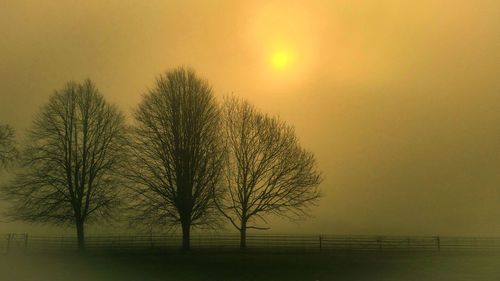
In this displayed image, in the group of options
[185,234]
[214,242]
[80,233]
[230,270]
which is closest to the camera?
[230,270]

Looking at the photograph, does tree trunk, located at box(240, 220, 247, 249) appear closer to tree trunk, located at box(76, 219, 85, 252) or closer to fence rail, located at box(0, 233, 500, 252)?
Result: fence rail, located at box(0, 233, 500, 252)

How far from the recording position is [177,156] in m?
35.4

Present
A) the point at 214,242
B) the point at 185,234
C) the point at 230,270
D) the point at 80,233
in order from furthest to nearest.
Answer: the point at 214,242
the point at 80,233
the point at 185,234
the point at 230,270

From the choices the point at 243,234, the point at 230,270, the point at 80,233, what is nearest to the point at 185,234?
the point at 243,234

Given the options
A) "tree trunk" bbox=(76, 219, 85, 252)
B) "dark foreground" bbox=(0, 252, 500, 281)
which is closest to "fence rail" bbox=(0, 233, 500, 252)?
"tree trunk" bbox=(76, 219, 85, 252)

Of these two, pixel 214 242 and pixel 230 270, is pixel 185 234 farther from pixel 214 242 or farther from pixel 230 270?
pixel 230 270

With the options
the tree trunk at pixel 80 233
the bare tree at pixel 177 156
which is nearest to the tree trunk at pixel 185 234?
the bare tree at pixel 177 156

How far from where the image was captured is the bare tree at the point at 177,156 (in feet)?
114

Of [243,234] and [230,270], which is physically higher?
[243,234]

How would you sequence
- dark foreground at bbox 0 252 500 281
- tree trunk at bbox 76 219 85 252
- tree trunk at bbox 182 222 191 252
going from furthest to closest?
1. tree trunk at bbox 76 219 85 252
2. tree trunk at bbox 182 222 191 252
3. dark foreground at bbox 0 252 500 281

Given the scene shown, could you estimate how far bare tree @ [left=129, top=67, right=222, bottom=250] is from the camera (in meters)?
34.8

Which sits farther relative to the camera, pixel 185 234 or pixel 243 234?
pixel 243 234

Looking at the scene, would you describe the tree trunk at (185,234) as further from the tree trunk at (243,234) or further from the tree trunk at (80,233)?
the tree trunk at (80,233)

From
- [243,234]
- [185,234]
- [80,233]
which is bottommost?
[243,234]
